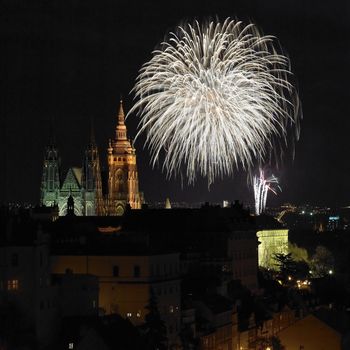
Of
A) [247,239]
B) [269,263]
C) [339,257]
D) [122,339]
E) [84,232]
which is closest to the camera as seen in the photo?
[122,339]

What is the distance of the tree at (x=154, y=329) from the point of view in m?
76.0

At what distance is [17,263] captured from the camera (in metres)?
75.5

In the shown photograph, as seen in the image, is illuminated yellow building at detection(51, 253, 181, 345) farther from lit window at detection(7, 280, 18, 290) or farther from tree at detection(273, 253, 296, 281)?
tree at detection(273, 253, 296, 281)

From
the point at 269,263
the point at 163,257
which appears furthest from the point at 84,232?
the point at 269,263

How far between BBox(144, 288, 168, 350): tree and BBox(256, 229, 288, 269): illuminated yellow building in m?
76.1

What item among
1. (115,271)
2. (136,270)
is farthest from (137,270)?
(115,271)

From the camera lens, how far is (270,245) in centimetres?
16750

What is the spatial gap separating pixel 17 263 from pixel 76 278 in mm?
3842

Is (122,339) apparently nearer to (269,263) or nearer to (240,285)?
(240,285)

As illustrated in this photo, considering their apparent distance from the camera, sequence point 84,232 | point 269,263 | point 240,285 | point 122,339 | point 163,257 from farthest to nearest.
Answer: point 269,263
point 240,285
point 84,232
point 163,257
point 122,339

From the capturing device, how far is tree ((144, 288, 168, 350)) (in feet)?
249

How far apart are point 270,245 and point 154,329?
297 ft

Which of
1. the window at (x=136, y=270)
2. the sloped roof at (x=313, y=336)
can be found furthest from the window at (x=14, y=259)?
the sloped roof at (x=313, y=336)

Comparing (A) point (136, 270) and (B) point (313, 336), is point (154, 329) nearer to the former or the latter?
(A) point (136, 270)
